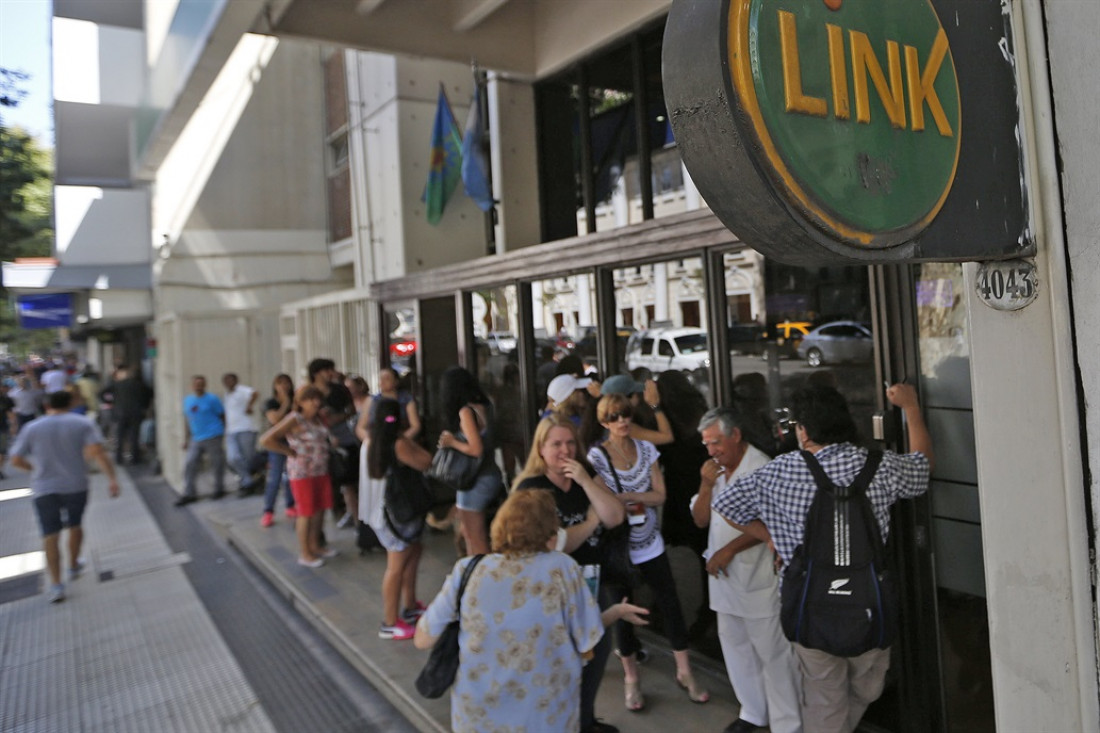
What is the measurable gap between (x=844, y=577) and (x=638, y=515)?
133 cm

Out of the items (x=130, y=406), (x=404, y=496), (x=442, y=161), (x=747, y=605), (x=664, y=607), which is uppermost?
(x=442, y=161)

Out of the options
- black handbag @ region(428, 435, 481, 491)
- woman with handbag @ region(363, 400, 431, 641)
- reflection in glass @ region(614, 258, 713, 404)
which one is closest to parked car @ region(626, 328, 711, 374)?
reflection in glass @ region(614, 258, 713, 404)

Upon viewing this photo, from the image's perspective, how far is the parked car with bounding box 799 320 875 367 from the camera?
11.5ft

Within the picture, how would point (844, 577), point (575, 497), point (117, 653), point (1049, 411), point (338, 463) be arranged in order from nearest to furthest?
point (1049, 411) → point (844, 577) → point (575, 497) → point (117, 653) → point (338, 463)

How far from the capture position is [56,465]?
6.24 m

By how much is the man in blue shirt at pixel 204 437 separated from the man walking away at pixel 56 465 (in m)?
3.43

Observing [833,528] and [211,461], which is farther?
[211,461]

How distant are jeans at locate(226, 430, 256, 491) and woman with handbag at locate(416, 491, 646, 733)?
26.6ft

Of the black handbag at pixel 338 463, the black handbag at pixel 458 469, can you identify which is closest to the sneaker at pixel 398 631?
the black handbag at pixel 458 469

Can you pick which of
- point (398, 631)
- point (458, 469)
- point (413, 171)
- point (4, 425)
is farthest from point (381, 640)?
point (4, 425)

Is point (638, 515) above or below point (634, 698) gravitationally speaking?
above

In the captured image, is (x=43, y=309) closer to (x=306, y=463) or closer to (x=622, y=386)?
(x=306, y=463)

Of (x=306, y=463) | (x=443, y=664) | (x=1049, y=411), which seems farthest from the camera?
(x=306, y=463)

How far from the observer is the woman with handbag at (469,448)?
4906 millimetres
